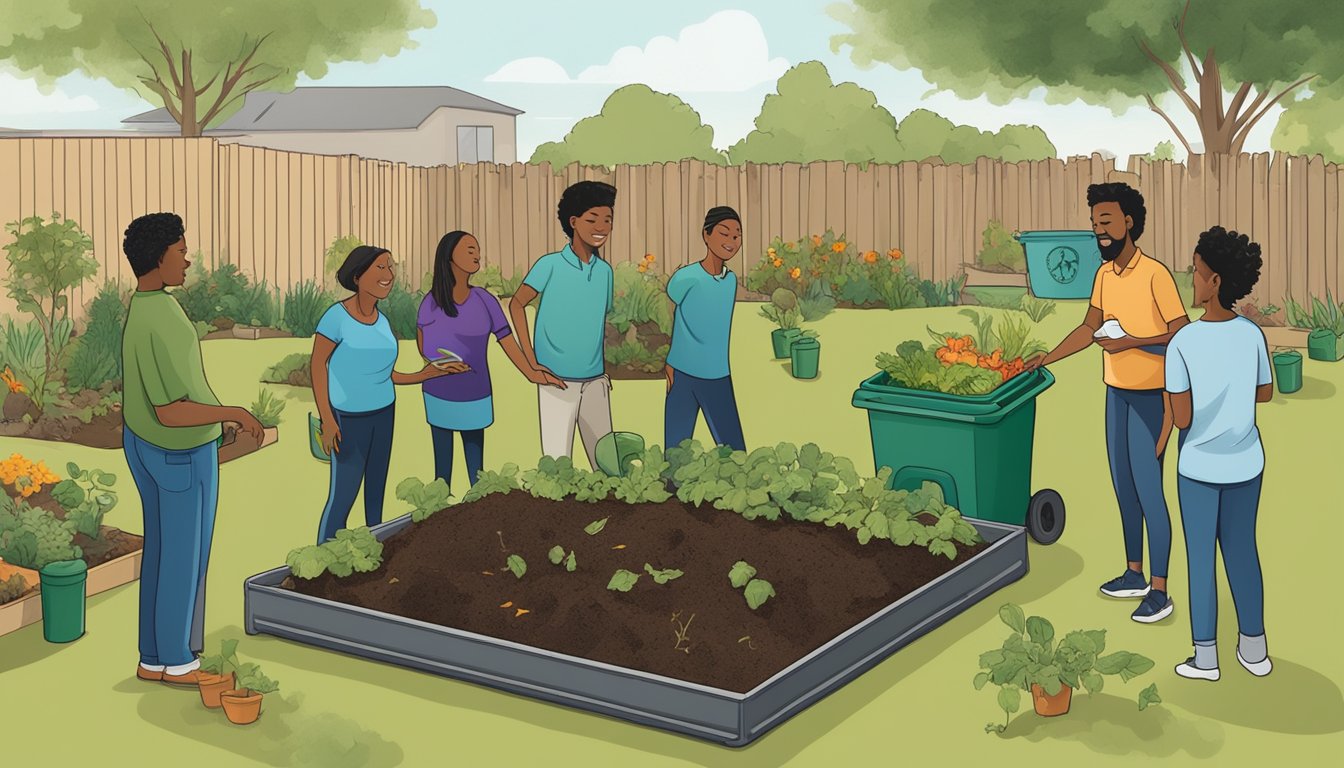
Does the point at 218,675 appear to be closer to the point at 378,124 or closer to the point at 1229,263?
the point at 1229,263

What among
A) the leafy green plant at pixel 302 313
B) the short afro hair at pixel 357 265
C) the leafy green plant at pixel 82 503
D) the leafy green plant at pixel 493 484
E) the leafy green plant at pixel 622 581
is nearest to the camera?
the leafy green plant at pixel 622 581

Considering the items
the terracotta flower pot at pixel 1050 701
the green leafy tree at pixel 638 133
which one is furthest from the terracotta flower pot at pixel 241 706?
the green leafy tree at pixel 638 133

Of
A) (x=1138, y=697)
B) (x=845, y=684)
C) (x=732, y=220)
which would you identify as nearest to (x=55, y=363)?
(x=732, y=220)

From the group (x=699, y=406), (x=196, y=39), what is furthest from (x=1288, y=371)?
(x=196, y=39)

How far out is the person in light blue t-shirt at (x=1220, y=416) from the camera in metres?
6.24

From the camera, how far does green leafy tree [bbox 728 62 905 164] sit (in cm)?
5769

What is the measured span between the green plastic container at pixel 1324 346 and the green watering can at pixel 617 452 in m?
9.97

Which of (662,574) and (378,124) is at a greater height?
(378,124)

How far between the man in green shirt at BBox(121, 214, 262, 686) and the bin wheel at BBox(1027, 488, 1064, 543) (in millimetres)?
4478

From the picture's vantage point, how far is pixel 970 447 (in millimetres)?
8383

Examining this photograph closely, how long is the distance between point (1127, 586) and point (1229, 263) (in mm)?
2178

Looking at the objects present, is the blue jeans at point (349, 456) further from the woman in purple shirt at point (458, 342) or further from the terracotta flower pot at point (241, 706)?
the terracotta flower pot at point (241, 706)

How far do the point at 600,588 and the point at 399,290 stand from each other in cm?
1357

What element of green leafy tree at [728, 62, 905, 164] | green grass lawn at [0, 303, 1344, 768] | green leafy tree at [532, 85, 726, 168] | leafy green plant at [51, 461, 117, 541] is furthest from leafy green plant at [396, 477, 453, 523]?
green leafy tree at [728, 62, 905, 164]
